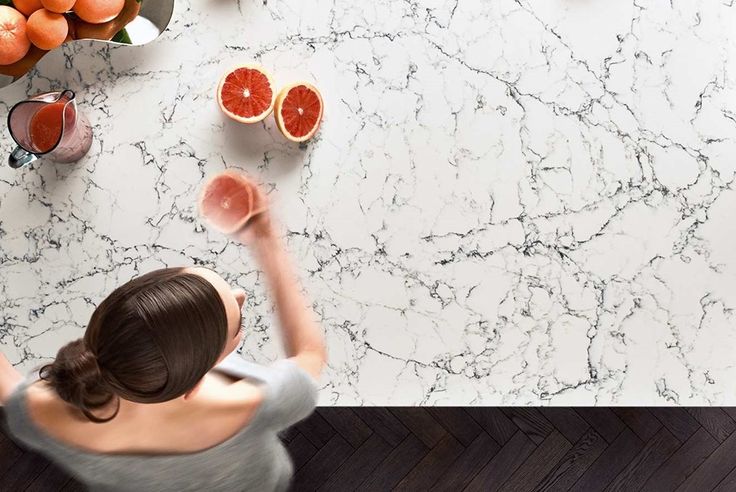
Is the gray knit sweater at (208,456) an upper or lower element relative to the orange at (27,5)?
lower

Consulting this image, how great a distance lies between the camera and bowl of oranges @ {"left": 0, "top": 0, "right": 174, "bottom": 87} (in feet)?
4.88

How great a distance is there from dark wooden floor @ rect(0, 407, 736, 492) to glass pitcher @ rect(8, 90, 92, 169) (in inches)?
44.2

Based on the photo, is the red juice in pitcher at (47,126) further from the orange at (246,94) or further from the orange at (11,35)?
the orange at (246,94)

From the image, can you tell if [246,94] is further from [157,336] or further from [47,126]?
[157,336]

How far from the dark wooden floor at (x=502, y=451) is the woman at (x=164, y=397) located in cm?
91

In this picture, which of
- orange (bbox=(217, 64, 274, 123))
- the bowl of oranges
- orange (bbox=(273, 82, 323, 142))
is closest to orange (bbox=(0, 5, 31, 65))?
the bowl of oranges

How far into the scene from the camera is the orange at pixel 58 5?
146 centimetres

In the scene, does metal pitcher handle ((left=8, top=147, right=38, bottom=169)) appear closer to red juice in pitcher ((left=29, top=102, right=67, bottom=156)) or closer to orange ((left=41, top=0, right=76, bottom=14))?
red juice in pitcher ((left=29, top=102, right=67, bottom=156))

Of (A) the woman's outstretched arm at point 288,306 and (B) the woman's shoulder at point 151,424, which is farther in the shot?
(A) the woman's outstretched arm at point 288,306

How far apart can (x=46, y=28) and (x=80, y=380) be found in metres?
0.76

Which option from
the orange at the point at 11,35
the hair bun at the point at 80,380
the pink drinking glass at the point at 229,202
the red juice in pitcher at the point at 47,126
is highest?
the orange at the point at 11,35

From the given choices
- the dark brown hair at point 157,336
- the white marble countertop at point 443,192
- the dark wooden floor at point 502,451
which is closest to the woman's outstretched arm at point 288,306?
the white marble countertop at point 443,192

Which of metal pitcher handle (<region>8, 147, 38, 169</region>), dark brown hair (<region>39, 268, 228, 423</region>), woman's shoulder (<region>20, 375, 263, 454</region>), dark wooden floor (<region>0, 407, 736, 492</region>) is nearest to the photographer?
dark brown hair (<region>39, 268, 228, 423</region>)

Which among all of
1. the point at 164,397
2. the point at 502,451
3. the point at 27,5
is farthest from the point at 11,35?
the point at 502,451
